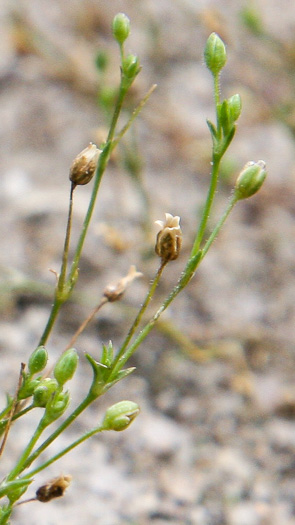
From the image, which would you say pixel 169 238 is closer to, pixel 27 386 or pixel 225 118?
pixel 225 118

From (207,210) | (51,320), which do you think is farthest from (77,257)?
(207,210)

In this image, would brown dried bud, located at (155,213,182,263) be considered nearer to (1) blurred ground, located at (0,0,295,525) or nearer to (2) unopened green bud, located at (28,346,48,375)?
(2) unopened green bud, located at (28,346,48,375)

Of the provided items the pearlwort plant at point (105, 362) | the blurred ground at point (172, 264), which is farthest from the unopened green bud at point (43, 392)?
the blurred ground at point (172, 264)

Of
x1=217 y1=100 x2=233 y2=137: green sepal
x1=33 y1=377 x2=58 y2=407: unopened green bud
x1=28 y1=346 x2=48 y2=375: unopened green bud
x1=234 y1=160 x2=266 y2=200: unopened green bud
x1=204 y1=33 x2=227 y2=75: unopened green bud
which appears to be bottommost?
x1=33 y1=377 x2=58 y2=407: unopened green bud

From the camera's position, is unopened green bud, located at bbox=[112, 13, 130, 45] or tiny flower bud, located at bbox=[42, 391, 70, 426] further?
unopened green bud, located at bbox=[112, 13, 130, 45]

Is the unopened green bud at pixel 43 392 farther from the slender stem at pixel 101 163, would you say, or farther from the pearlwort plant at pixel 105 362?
the slender stem at pixel 101 163

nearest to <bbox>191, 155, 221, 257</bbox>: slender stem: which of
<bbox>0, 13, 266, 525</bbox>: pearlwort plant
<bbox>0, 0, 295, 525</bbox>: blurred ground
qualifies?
<bbox>0, 13, 266, 525</bbox>: pearlwort plant
